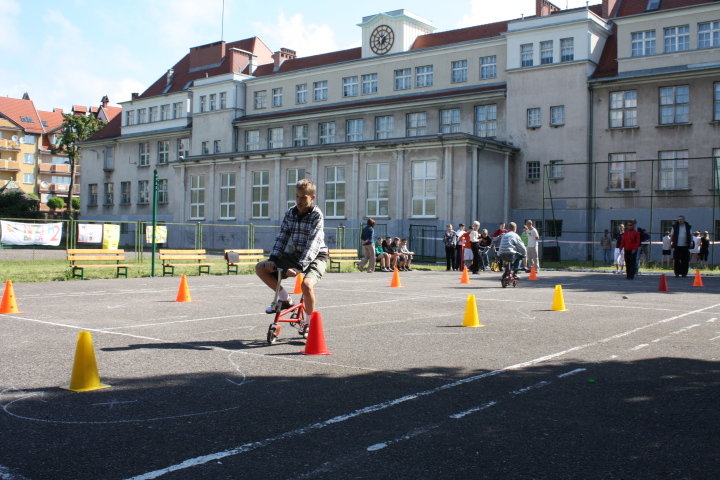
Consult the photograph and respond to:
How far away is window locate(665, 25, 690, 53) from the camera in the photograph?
3909cm

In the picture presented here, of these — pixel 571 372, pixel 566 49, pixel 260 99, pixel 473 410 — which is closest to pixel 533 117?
pixel 566 49

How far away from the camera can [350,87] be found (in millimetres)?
52781

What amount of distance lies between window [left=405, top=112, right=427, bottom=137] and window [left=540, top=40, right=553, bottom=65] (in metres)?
8.64

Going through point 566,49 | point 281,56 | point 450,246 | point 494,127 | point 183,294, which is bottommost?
point 183,294

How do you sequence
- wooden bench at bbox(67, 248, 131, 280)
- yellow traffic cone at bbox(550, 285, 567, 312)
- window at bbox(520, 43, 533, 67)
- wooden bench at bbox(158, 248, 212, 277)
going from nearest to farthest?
yellow traffic cone at bbox(550, 285, 567, 312)
wooden bench at bbox(67, 248, 131, 280)
wooden bench at bbox(158, 248, 212, 277)
window at bbox(520, 43, 533, 67)

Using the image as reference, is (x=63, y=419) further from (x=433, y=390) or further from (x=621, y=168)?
(x=621, y=168)

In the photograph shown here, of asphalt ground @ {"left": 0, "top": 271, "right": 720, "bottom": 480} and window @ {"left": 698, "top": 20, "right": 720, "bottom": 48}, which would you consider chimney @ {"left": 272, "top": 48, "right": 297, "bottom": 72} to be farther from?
asphalt ground @ {"left": 0, "top": 271, "right": 720, "bottom": 480}

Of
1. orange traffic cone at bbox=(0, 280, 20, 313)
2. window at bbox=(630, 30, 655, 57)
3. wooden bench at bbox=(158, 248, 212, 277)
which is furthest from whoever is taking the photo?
window at bbox=(630, 30, 655, 57)

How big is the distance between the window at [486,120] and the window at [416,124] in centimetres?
376

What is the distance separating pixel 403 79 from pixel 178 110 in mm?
22729

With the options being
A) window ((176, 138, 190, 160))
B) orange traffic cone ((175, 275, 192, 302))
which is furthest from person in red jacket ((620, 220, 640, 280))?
window ((176, 138, 190, 160))

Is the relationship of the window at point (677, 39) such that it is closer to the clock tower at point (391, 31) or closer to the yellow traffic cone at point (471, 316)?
the clock tower at point (391, 31)

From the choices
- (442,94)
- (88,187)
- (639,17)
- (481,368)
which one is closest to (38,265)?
(481,368)

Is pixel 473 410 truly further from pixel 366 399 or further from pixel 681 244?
pixel 681 244
